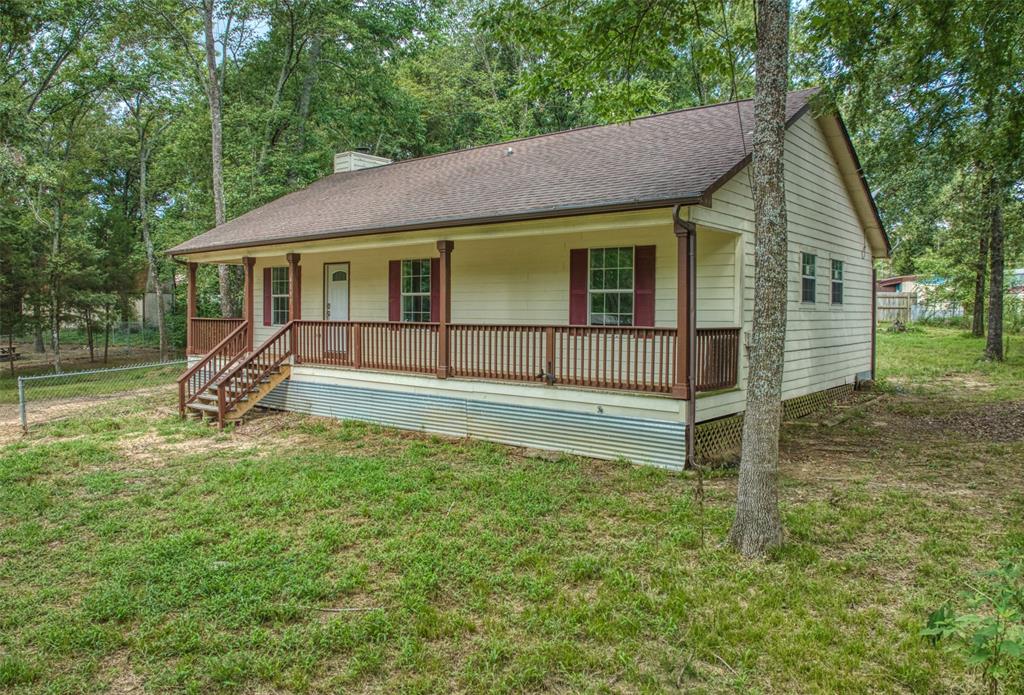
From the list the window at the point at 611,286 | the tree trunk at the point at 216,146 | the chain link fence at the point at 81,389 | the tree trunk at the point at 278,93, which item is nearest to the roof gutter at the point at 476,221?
the window at the point at 611,286

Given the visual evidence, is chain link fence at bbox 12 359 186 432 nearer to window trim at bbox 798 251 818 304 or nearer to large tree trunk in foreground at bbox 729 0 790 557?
large tree trunk in foreground at bbox 729 0 790 557

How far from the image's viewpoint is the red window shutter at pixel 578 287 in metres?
9.78

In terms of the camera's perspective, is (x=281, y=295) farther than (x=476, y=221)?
Yes

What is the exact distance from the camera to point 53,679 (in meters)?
3.56

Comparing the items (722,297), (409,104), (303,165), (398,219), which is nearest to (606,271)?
(722,297)

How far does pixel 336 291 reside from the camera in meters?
13.5

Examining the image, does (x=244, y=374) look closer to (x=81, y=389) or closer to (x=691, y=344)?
(x=81, y=389)

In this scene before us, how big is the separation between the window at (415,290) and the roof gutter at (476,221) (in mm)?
1755

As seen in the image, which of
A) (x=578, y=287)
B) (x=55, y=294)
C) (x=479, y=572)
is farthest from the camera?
(x=55, y=294)

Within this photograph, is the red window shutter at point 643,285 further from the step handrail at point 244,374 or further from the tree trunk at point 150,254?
the tree trunk at point 150,254

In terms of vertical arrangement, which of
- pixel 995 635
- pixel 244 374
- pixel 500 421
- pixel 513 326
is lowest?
pixel 500 421

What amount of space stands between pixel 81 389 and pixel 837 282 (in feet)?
57.2

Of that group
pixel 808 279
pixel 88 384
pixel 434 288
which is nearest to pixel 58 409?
pixel 88 384

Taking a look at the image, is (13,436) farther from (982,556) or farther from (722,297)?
(982,556)
